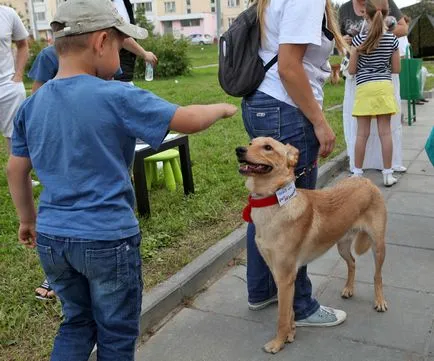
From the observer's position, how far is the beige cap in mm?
1993

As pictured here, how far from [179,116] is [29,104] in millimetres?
626

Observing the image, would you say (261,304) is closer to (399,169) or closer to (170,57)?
(399,169)

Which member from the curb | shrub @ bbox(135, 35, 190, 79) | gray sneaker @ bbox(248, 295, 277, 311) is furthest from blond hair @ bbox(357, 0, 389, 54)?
shrub @ bbox(135, 35, 190, 79)

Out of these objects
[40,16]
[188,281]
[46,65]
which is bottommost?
[188,281]

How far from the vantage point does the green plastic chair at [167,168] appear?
579 centimetres

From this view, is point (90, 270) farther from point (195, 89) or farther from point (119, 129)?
point (195, 89)

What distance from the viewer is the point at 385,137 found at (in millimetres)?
6375

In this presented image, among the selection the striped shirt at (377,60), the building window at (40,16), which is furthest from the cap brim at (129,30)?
the building window at (40,16)

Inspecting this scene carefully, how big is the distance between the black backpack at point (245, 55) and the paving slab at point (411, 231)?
8.29ft

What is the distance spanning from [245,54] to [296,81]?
0.37m

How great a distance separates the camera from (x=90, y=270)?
7.11ft

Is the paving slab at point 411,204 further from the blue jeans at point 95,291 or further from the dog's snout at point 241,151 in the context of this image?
the blue jeans at point 95,291

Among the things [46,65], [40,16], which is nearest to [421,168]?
[46,65]

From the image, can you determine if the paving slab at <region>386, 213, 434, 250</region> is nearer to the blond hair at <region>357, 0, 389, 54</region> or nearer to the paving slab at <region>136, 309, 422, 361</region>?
the paving slab at <region>136, 309, 422, 361</region>
